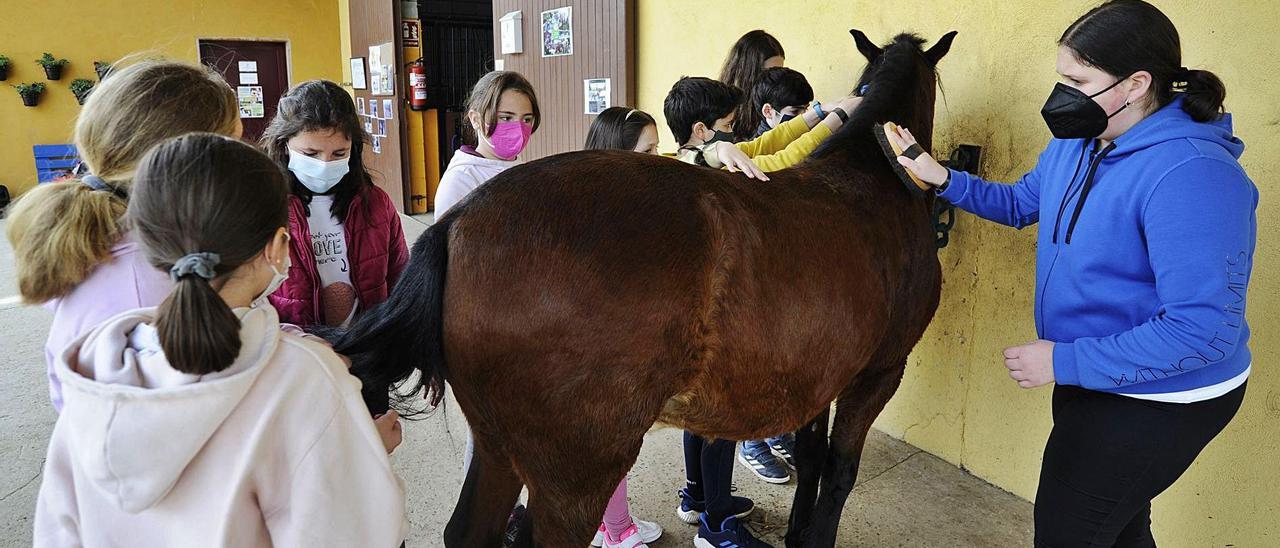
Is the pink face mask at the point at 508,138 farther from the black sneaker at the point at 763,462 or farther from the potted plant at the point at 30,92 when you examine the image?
the potted plant at the point at 30,92

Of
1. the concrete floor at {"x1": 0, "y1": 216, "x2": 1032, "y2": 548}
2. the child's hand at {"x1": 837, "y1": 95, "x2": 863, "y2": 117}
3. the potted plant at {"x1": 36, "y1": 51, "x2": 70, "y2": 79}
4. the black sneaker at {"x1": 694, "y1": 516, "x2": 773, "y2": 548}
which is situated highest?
the potted plant at {"x1": 36, "y1": 51, "x2": 70, "y2": 79}

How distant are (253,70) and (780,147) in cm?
1138

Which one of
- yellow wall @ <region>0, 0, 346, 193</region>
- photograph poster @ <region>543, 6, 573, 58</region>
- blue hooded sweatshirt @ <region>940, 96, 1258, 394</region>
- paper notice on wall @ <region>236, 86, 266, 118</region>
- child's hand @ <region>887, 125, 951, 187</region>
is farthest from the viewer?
paper notice on wall @ <region>236, 86, 266, 118</region>

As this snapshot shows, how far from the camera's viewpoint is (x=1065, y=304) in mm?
1491

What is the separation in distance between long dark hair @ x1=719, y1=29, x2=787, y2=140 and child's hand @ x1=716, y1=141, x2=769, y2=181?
0.92m

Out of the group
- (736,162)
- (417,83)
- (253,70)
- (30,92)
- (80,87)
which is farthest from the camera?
(253,70)

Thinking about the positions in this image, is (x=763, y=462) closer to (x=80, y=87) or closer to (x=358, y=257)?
(x=358, y=257)

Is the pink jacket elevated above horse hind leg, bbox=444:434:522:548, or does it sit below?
above

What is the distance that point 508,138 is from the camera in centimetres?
221

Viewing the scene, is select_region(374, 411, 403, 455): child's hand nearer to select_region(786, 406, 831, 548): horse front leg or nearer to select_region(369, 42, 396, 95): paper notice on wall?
select_region(786, 406, 831, 548): horse front leg

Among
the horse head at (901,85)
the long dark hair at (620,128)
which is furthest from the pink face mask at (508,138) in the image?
the horse head at (901,85)

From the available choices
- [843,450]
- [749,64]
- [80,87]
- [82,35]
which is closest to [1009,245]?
[843,450]

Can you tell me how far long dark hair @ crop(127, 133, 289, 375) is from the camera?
2.77ft

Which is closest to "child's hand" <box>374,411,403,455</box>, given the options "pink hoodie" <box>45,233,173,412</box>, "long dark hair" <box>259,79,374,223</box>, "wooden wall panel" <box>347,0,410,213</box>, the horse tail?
the horse tail
